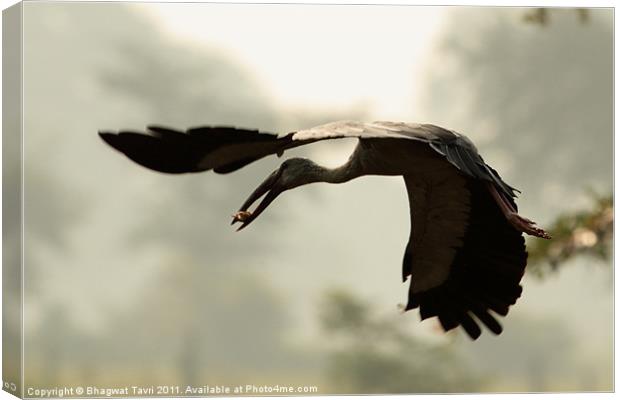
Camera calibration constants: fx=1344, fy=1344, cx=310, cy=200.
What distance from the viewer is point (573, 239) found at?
1016 cm

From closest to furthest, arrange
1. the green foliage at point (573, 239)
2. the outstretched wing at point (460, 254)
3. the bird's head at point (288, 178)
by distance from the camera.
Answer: the bird's head at point (288, 178)
the outstretched wing at point (460, 254)
the green foliage at point (573, 239)

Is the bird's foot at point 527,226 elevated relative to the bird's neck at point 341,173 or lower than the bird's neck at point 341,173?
lower

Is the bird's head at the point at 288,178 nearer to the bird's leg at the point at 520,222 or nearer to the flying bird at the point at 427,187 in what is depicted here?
the flying bird at the point at 427,187

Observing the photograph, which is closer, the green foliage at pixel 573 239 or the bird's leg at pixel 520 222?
the bird's leg at pixel 520 222

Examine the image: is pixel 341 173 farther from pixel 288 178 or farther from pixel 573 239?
pixel 573 239

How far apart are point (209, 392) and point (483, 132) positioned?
4.94m

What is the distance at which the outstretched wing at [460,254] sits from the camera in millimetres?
7500

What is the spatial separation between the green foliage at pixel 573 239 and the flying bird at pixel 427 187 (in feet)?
6.70

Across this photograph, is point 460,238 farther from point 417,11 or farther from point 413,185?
point 417,11

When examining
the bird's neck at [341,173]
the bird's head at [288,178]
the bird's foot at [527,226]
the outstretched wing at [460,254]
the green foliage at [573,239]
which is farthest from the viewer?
the green foliage at [573,239]

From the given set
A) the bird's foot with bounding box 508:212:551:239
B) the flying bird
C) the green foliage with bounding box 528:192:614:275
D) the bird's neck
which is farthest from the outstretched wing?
the green foliage with bounding box 528:192:614:275

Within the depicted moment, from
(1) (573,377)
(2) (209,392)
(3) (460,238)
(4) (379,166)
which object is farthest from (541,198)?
(4) (379,166)

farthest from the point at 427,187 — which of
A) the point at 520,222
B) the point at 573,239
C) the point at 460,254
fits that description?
the point at 573,239

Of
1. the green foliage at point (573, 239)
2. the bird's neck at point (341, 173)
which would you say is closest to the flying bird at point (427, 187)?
the bird's neck at point (341, 173)
